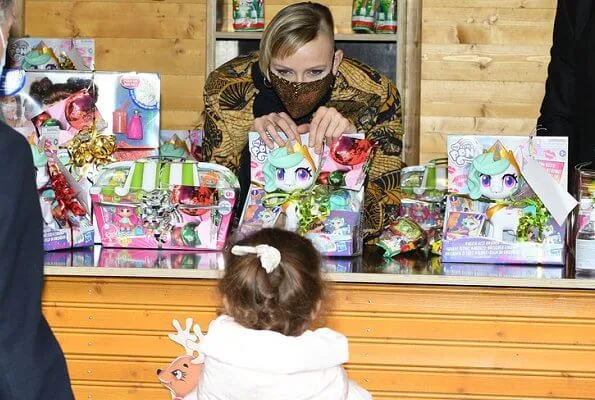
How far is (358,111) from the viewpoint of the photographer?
2.99 meters

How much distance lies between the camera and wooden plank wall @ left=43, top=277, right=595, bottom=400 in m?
2.38

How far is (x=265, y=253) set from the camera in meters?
1.91

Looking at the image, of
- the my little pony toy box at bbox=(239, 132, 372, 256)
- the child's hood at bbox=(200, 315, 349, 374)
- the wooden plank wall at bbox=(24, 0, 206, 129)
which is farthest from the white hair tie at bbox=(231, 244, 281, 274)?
the wooden plank wall at bbox=(24, 0, 206, 129)

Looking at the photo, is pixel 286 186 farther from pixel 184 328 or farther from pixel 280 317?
pixel 280 317

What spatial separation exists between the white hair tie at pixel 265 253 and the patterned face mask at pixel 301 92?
985 mm

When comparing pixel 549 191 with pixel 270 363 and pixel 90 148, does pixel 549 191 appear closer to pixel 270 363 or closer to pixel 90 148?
pixel 270 363

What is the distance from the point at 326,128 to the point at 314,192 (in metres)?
0.16

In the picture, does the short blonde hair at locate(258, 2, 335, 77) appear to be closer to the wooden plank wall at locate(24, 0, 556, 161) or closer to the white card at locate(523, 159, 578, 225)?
the white card at locate(523, 159, 578, 225)

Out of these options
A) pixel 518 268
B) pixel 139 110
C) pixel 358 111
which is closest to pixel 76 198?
pixel 139 110

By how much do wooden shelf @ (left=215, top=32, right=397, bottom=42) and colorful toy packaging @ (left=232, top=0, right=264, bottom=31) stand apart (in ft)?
0.09

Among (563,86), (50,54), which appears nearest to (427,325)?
(563,86)

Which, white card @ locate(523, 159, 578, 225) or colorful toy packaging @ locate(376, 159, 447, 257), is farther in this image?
colorful toy packaging @ locate(376, 159, 447, 257)

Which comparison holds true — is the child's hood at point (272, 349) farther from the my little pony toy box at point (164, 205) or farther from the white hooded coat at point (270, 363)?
the my little pony toy box at point (164, 205)

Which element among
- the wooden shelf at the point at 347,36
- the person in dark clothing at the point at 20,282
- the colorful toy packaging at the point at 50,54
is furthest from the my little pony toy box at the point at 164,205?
the wooden shelf at the point at 347,36
